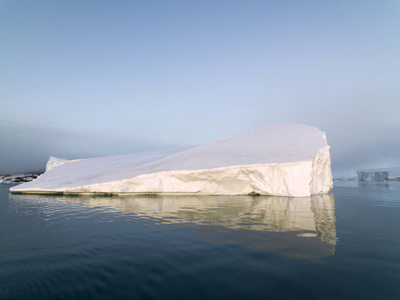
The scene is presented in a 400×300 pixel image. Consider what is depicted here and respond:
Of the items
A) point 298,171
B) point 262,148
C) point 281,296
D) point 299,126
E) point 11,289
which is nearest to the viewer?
point 281,296

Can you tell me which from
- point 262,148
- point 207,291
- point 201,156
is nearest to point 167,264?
point 207,291

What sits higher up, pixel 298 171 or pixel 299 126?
pixel 299 126

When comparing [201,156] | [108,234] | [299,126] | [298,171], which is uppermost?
[299,126]

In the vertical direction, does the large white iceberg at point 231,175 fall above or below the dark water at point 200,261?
above

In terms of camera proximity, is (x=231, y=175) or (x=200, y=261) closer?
(x=200, y=261)

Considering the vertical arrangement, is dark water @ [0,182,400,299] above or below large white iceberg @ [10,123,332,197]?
below

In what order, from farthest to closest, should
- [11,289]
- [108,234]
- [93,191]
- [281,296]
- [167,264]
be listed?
[93,191], [108,234], [167,264], [11,289], [281,296]

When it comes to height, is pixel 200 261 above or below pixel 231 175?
below

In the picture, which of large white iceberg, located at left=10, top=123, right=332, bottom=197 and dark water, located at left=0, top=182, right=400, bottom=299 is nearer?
dark water, located at left=0, top=182, right=400, bottom=299

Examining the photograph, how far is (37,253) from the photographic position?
3709mm

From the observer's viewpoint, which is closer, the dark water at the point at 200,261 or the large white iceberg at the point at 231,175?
the dark water at the point at 200,261

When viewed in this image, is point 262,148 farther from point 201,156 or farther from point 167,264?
point 167,264

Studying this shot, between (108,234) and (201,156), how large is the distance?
39.3 feet

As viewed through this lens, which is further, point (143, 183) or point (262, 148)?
point (262, 148)
